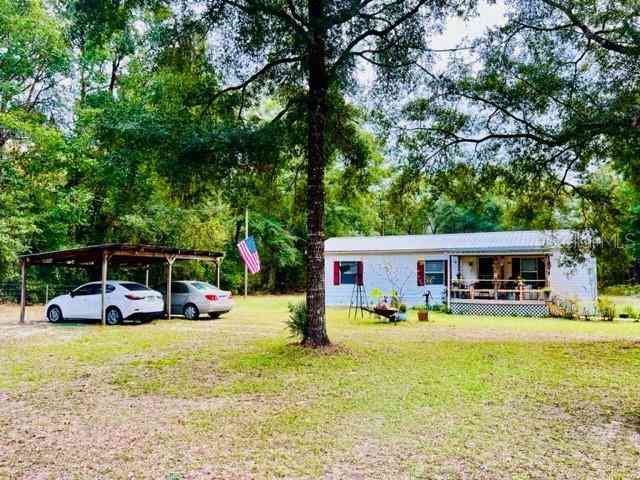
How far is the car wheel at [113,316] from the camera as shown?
572 inches

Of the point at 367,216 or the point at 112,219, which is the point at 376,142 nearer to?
the point at 112,219

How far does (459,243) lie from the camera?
69.5 feet

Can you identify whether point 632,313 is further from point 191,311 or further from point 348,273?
point 191,311

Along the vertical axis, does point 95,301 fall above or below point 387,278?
below

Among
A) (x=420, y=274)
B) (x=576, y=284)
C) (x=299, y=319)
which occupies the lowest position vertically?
(x=299, y=319)

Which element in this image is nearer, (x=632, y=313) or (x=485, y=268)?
(x=632, y=313)

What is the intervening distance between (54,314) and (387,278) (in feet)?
44.3

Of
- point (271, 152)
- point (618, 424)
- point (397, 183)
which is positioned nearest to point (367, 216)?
point (397, 183)

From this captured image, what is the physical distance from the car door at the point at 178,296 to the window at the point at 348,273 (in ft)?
28.7

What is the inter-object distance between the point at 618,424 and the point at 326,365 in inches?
170

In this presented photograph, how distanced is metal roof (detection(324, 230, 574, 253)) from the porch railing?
4.50 feet

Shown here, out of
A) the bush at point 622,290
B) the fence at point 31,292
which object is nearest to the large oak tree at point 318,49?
the fence at point 31,292

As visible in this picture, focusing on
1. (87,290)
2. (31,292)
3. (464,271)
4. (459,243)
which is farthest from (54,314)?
(464,271)

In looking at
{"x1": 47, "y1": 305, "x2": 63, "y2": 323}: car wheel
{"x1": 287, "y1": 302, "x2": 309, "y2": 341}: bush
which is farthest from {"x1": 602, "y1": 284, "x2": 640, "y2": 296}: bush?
{"x1": 47, "y1": 305, "x2": 63, "y2": 323}: car wheel
